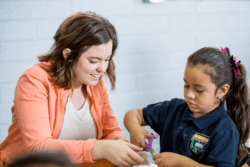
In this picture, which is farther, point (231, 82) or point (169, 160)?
point (231, 82)

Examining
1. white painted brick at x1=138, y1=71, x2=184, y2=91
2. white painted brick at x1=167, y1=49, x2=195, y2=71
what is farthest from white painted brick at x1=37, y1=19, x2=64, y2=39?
white painted brick at x1=167, y1=49, x2=195, y2=71

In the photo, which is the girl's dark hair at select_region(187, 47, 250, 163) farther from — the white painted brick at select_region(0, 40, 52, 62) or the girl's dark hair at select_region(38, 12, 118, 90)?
the white painted brick at select_region(0, 40, 52, 62)

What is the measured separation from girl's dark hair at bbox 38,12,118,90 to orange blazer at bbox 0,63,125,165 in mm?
51

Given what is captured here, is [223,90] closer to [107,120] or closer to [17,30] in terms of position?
[107,120]

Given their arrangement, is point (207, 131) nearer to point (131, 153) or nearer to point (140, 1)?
point (131, 153)

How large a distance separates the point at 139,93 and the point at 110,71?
1.69 ft

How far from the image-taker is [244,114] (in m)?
1.02

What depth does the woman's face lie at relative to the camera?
97cm

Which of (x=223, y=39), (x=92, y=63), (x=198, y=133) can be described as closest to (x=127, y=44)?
(x=92, y=63)

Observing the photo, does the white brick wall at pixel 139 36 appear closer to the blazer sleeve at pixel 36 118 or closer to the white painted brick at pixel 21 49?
the white painted brick at pixel 21 49

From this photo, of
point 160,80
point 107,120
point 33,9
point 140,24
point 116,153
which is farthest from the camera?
point 160,80

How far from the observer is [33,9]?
56.2 inches

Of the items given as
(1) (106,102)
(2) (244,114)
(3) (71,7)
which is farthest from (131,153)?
(3) (71,7)

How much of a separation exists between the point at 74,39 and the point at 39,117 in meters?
0.34
